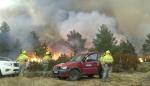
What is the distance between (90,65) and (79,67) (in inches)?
35.0

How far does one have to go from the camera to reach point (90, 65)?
22.8 metres

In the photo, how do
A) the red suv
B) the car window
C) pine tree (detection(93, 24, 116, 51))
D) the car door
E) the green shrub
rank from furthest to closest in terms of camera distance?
1. pine tree (detection(93, 24, 116, 51))
2. the green shrub
3. the car window
4. the car door
5. the red suv

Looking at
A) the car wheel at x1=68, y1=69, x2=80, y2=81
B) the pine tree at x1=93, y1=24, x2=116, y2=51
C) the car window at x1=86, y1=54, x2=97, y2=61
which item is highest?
the pine tree at x1=93, y1=24, x2=116, y2=51

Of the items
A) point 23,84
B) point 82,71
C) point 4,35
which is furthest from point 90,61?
point 4,35

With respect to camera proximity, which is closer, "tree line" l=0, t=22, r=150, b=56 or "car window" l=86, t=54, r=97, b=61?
"car window" l=86, t=54, r=97, b=61

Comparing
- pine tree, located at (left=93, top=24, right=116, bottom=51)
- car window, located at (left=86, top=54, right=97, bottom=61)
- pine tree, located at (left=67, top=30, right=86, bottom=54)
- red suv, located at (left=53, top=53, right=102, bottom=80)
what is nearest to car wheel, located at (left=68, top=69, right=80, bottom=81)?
red suv, located at (left=53, top=53, right=102, bottom=80)

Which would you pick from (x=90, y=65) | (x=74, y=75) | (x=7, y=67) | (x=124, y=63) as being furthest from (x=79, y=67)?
(x=124, y=63)

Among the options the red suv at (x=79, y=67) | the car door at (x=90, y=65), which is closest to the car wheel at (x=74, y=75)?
the red suv at (x=79, y=67)

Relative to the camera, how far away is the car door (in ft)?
74.4

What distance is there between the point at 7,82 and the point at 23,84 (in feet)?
3.59

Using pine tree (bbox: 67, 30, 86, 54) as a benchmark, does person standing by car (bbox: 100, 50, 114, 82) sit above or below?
below

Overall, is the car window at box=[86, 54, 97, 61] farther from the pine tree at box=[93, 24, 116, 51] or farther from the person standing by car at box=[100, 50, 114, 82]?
the pine tree at box=[93, 24, 116, 51]

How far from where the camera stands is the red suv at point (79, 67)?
22031 millimetres

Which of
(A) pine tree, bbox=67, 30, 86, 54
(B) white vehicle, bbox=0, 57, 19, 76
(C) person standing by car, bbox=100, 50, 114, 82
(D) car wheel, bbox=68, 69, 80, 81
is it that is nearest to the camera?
(C) person standing by car, bbox=100, 50, 114, 82
